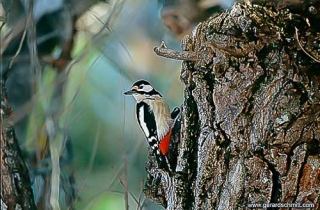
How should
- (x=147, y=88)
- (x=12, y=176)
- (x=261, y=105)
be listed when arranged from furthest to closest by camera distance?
1. (x=147, y=88)
2. (x=12, y=176)
3. (x=261, y=105)

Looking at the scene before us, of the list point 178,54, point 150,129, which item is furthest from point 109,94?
point 178,54

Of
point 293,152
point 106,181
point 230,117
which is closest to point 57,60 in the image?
point 106,181

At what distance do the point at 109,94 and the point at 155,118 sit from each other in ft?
1.24

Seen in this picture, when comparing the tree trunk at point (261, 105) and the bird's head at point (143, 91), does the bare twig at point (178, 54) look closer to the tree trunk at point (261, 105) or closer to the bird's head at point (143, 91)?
the tree trunk at point (261, 105)

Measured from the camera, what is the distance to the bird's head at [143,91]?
3.93 ft

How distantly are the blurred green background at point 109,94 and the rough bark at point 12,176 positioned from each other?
0.33 meters

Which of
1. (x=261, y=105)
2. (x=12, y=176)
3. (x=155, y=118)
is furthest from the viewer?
(x=155, y=118)

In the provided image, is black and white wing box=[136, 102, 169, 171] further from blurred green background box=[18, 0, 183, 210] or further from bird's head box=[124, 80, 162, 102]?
blurred green background box=[18, 0, 183, 210]

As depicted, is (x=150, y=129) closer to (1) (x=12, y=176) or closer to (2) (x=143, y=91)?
(2) (x=143, y=91)

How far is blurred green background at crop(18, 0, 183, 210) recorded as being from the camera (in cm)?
138

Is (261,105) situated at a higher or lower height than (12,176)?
higher

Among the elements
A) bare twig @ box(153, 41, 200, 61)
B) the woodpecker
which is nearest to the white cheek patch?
the woodpecker

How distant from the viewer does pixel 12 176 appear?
0.96m

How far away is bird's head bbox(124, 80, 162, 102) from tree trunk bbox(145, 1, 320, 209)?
296 mm
